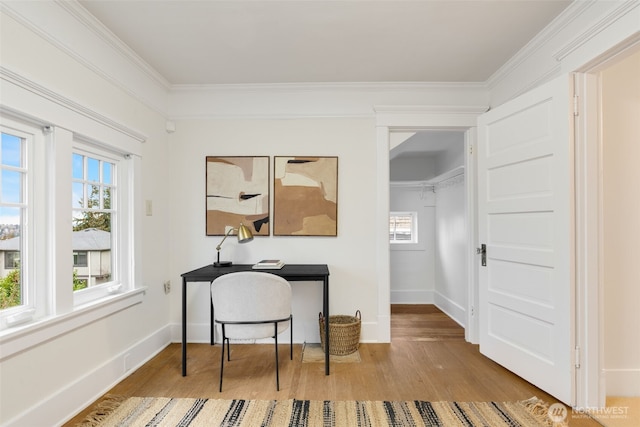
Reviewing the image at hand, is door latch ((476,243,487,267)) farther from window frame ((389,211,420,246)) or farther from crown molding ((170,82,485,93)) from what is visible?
window frame ((389,211,420,246))

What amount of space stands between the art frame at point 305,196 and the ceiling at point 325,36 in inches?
30.7

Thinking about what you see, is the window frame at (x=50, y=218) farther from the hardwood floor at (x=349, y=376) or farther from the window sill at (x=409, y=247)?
the window sill at (x=409, y=247)

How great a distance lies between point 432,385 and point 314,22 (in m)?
2.60

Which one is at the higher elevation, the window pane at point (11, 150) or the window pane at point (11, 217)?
the window pane at point (11, 150)

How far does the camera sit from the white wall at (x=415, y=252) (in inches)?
193

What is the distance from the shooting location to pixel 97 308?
7.02 ft

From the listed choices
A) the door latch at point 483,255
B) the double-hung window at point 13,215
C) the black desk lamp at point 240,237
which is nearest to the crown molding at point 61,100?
the double-hung window at point 13,215

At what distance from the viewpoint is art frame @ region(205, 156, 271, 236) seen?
313 cm

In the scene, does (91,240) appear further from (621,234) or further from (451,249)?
(451,249)

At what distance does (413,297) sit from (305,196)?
2.73 m

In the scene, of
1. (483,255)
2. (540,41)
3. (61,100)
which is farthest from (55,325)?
(540,41)

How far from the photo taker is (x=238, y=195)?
3143mm

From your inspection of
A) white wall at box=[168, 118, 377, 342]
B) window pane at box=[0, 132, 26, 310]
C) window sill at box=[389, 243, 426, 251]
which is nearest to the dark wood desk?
white wall at box=[168, 118, 377, 342]

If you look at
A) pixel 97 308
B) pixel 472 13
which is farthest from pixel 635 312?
pixel 97 308
